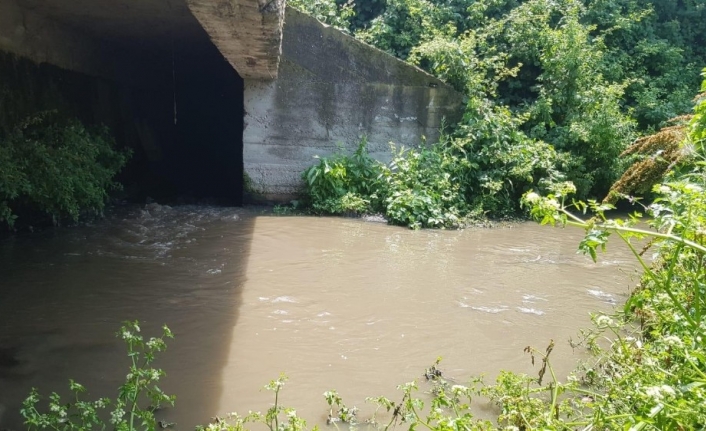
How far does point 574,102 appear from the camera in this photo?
34.9 ft

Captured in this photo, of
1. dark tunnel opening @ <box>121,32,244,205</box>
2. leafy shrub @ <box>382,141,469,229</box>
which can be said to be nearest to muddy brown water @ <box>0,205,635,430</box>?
leafy shrub @ <box>382,141,469,229</box>

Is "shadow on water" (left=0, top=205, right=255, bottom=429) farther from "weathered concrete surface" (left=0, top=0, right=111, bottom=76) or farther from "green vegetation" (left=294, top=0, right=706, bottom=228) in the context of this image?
"green vegetation" (left=294, top=0, right=706, bottom=228)

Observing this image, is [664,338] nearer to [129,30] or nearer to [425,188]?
[425,188]

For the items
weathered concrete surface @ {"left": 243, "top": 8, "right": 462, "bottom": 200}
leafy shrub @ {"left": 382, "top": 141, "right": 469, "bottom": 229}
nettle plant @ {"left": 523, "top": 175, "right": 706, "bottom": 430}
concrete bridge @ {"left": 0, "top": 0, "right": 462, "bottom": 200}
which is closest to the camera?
nettle plant @ {"left": 523, "top": 175, "right": 706, "bottom": 430}

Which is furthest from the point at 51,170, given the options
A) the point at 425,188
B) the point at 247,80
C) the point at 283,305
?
the point at 425,188

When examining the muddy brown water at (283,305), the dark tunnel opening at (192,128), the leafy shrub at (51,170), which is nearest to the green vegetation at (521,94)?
the muddy brown water at (283,305)

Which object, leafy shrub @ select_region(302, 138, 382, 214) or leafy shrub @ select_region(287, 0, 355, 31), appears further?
leafy shrub @ select_region(287, 0, 355, 31)

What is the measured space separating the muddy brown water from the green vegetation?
1432 millimetres

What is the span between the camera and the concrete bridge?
26.6 ft

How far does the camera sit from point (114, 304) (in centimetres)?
494

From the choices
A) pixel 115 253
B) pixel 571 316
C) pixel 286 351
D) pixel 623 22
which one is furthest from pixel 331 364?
pixel 623 22

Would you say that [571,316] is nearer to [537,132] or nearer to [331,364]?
[331,364]

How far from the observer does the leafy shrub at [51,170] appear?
6.73m

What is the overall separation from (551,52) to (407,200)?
14.8 feet
